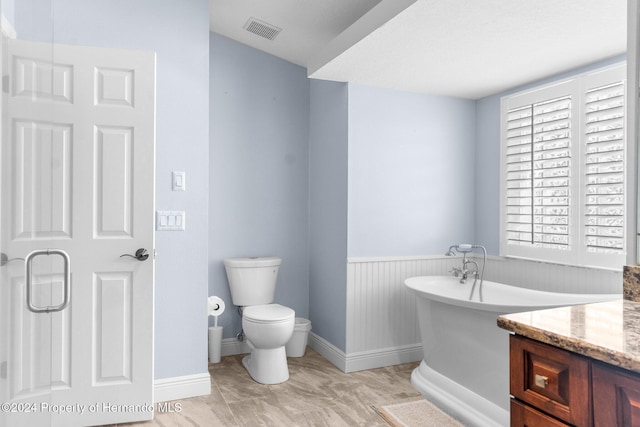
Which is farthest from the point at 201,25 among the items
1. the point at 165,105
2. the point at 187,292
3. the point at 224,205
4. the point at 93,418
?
the point at 93,418

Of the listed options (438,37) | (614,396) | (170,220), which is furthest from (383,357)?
(614,396)

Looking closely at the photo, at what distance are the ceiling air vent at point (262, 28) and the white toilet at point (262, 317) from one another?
72.4 inches

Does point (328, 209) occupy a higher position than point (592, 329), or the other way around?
point (328, 209)

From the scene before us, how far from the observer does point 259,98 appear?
3.88 metres

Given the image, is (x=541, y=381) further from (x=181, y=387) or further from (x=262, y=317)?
(x=181, y=387)

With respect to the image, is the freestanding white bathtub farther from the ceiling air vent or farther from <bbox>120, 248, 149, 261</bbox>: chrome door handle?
the ceiling air vent

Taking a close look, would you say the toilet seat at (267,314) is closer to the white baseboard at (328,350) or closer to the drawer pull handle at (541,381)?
the white baseboard at (328,350)

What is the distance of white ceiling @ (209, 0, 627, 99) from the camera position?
86.9 inches

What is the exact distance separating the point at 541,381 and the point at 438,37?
2022mm

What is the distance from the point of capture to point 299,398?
9.36ft

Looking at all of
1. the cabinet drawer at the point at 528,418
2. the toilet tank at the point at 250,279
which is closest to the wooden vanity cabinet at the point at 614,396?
the cabinet drawer at the point at 528,418

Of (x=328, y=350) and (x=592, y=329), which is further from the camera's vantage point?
(x=328, y=350)

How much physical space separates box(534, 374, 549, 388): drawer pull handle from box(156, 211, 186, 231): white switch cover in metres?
2.30

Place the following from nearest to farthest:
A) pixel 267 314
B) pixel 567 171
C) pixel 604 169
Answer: pixel 604 169 < pixel 567 171 < pixel 267 314
